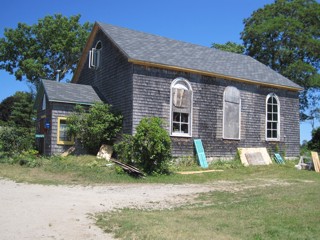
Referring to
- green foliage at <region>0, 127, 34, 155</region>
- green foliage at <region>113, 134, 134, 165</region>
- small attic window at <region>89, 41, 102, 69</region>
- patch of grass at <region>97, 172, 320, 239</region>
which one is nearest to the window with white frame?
green foliage at <region>113, 134, 134, 165</region>

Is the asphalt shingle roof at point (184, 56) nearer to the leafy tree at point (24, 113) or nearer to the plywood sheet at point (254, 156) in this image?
the plywood sheet at point (254, 156)

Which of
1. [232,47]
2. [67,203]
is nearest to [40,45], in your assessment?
[232,47]

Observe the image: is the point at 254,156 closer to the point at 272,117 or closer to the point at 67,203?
the point at 272,117

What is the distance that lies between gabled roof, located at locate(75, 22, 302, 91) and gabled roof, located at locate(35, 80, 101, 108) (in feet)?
10.0

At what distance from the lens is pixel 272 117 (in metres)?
22.7

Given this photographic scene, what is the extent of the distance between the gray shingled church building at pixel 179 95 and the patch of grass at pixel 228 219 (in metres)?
8.43

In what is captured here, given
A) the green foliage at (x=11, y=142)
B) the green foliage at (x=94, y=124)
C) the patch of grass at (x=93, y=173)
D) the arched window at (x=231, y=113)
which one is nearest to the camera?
the patch of grass at (x=93, y=173)

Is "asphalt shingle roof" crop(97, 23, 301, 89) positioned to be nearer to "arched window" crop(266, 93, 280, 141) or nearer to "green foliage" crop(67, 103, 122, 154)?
"arched window" crop(266, 93, 280, 141)

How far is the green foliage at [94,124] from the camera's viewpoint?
1786 centimetres

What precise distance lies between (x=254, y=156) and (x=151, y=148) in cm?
816

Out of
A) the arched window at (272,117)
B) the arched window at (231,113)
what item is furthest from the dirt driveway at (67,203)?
the arched window at (272,117)

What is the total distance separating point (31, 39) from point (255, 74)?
25.8 metres

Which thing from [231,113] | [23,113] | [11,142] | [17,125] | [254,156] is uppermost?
[23,113]

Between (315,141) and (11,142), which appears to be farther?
(315,141)
